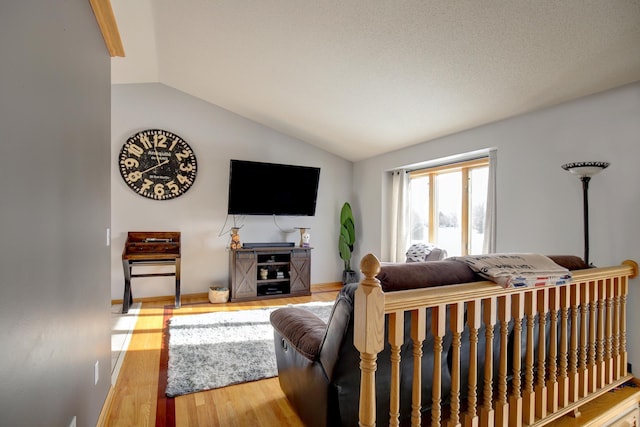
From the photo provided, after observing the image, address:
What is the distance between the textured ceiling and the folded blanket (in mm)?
1602

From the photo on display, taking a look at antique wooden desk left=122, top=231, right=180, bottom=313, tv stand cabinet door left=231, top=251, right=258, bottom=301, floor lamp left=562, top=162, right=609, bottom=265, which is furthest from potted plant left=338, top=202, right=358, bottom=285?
floor lamp left=562, top=162, right=609, bottom=265

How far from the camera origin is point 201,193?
491 cm

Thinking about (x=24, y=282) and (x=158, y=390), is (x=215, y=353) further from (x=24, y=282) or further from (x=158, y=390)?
(x=24, y=282)

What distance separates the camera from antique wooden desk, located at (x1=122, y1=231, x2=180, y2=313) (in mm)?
4090

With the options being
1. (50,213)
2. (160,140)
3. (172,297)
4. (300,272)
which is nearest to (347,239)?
(300,272)

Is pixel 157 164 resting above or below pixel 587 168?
above

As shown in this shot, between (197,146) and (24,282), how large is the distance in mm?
4214

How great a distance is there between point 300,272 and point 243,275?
914mm

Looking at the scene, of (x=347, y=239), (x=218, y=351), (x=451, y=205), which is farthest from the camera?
(x=347, y=239)

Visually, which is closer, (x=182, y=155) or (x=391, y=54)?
(x=391, y=54)

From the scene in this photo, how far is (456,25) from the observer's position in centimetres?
230

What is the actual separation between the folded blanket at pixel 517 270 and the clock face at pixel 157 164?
4.25 meters

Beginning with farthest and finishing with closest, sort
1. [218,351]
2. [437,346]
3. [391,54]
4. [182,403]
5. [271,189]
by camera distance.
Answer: [271,189] → [218,351] → [391,54] → [182,403] → [437,346]

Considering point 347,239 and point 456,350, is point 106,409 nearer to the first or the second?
point 456,350
